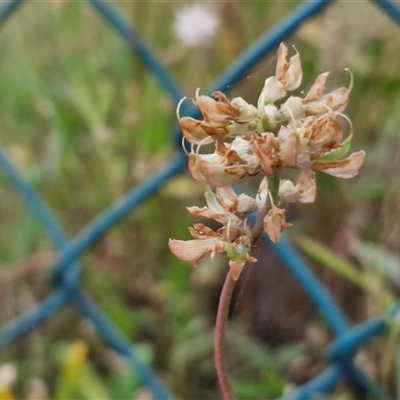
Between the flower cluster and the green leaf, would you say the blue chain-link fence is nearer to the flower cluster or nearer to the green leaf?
the green leaf

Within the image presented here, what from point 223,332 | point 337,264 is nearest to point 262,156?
point 223,332

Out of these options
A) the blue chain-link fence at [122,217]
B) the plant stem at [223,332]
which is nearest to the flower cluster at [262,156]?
the plant stem at [223,332]

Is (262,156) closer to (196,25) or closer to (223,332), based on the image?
(223,332)

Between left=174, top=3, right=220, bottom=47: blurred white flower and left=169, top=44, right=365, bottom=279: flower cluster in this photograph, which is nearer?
left=169, top=44, right=365, bottom=279: flower cluster

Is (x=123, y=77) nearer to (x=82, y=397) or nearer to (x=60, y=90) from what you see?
(x=60, y=90)

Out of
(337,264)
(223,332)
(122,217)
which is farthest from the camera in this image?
(122,217)

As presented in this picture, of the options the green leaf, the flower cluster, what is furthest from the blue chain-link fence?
the flower cluster
